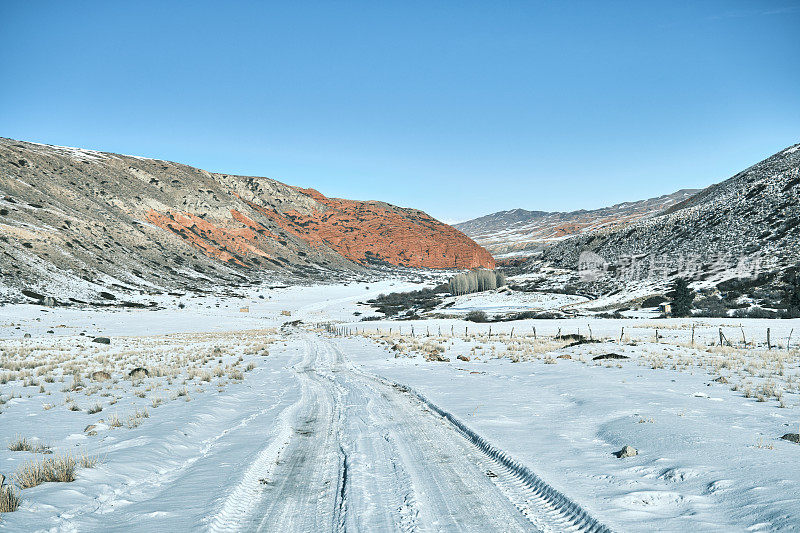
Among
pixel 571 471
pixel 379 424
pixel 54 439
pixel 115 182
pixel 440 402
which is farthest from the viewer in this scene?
pixel 115 182

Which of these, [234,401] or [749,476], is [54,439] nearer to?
[234,401]

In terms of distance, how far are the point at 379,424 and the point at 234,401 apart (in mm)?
5371

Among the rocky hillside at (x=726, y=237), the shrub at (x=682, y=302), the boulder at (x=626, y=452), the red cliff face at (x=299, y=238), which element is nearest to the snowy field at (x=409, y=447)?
the boulder at (x=626, y=452)

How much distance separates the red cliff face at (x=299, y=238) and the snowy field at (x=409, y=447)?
4736 inches

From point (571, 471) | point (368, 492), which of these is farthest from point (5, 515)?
point (571, 471)

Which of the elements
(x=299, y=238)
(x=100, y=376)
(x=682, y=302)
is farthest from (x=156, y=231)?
(x=682, y=302)

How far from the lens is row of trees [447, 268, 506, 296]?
317 ft

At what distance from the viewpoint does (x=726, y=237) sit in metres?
63.5

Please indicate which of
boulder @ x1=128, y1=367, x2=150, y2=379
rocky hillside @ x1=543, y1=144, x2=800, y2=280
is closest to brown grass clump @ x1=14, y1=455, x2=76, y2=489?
boulder @ x1=128, y1=367, x2=150, y2=379

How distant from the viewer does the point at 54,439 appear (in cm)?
827

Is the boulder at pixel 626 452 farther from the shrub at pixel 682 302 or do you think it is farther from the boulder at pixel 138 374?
the shrub at pixel 682 302

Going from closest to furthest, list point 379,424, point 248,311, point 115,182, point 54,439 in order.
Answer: point 54,439
point 379,424
point 248,311
point 115,182

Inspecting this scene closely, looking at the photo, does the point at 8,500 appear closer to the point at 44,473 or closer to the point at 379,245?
the point at 44,473

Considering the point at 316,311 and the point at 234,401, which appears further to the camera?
the point at 316,311
